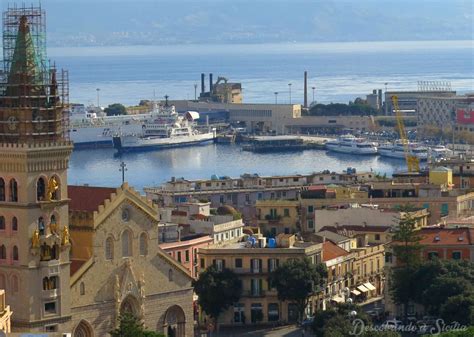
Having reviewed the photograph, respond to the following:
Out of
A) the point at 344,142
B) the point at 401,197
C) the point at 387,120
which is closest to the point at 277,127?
the point at 387,120

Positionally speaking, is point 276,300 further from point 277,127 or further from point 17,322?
point 277,127

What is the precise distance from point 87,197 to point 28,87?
3.91 m

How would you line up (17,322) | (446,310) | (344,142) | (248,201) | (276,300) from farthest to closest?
(344,142), (248,201), (276,300), (446,310), (17,322)

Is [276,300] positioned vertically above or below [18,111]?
below

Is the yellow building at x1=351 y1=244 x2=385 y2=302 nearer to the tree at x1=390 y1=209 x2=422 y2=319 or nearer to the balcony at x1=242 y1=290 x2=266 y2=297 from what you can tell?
the tree at x1=390 y1=209 x2=422 y2=319

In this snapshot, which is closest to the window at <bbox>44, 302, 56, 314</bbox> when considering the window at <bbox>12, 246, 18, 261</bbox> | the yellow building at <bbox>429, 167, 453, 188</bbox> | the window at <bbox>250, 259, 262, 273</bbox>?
the window at <bbox>12, 246, 18, 261</bbox>

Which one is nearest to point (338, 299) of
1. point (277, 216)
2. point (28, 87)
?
point (277, 216)

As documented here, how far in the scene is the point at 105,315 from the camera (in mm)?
44719

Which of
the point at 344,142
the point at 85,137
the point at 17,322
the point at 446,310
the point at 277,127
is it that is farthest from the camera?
the point at 277,127

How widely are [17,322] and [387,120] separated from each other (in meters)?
119

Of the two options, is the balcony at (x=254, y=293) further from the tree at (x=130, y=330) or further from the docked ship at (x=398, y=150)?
the docked ship at (x=398, y=150)

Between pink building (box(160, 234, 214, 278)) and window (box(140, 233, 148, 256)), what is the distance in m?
6.97

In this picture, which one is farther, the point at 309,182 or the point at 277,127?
the point at 277,127

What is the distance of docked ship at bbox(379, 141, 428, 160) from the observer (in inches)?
4990
